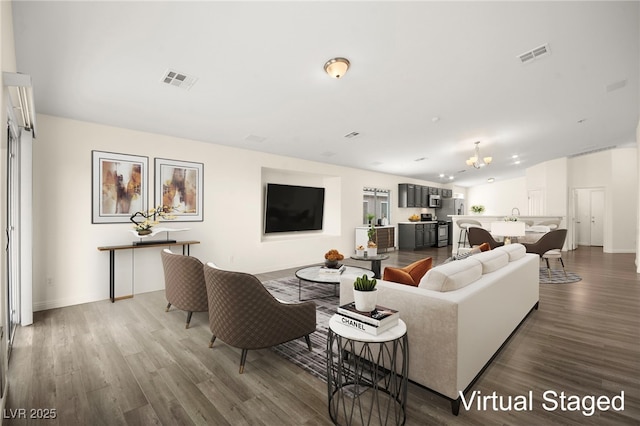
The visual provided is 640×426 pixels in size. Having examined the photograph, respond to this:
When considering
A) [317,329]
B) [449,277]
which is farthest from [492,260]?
[317,329]

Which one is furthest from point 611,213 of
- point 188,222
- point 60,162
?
point 60,162

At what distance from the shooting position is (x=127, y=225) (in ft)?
13.9

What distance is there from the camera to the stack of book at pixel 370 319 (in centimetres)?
159

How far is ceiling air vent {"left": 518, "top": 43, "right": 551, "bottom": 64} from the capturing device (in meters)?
3.21

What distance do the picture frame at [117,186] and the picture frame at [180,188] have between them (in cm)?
19

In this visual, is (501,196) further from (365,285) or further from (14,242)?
(14,242)

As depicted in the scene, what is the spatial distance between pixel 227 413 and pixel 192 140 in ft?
14.1

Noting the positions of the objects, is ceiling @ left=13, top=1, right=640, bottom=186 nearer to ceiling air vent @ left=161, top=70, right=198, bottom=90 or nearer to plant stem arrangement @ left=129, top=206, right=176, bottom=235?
ceiling air vent @ left=161, top=70, right=198, bottom=90

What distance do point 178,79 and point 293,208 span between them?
3.90 meters

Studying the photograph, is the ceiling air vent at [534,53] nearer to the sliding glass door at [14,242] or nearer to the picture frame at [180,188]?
the picture frame at [180,188]

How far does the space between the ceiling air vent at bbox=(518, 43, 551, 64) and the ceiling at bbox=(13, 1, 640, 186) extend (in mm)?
63

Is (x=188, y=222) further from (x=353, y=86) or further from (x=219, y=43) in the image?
(x=353, y=86)

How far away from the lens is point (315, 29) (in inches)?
102

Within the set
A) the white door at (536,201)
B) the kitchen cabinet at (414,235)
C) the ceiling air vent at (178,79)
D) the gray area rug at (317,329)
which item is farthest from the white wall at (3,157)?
the white door at (536,201)
